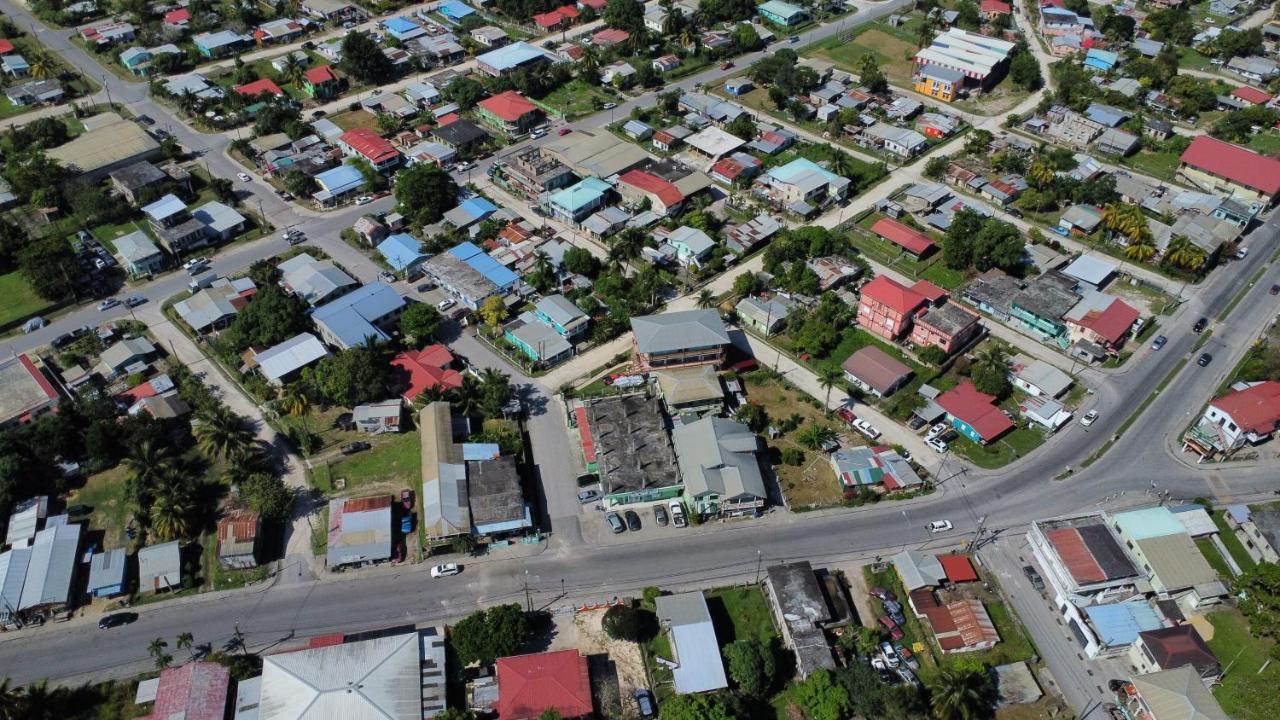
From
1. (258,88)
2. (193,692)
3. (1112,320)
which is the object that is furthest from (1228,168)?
(258,88)

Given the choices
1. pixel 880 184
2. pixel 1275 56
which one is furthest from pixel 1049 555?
pixel 1275 56

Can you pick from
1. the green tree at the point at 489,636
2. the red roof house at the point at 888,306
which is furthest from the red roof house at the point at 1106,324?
the green tree at the point at 489,636

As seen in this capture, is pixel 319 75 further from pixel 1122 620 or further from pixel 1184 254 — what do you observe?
pixel 1122 620

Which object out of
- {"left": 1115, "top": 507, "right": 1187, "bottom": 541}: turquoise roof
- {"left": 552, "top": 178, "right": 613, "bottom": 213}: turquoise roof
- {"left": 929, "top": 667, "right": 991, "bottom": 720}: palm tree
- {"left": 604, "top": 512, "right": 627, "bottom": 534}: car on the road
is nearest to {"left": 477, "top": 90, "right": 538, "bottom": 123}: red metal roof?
{"left": 552, "top": 178, "right": 613, "bottom": 213}: turquoise roof

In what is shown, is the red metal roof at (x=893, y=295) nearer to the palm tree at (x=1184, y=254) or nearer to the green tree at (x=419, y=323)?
the palm tree at (x=1184, y=254)

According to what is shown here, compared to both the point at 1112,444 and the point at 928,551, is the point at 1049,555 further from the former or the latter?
the point at 1112,444

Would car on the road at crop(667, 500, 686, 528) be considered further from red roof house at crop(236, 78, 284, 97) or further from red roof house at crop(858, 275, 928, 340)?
red roof house at crop(236, 78, 284, 97)
